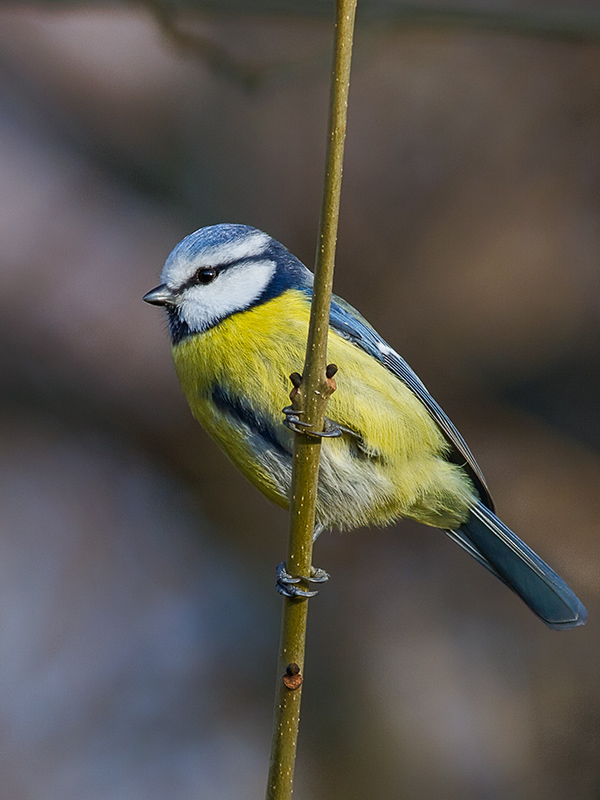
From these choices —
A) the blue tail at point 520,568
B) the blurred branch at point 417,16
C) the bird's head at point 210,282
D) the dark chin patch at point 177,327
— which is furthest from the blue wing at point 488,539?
the blurred branch at point 417,16

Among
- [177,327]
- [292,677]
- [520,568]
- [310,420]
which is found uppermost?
[177,327]

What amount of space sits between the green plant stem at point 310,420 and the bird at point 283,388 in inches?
16.8

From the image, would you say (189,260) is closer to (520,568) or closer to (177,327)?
(177,327)

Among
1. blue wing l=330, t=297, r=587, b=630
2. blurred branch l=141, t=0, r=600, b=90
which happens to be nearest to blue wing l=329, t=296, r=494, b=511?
blue wing l=330, t=297, r=587, b=630

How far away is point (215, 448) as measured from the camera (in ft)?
9.76

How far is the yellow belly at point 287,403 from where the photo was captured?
151cm

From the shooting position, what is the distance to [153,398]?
297 cm

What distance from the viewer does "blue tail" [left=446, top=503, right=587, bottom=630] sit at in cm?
181

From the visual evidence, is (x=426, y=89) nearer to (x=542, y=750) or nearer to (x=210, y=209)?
(x=210, y=209)

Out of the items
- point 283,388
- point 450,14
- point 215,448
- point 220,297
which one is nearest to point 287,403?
point 283,388

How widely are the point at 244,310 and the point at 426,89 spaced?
175cm

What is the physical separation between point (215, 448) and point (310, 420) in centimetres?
199

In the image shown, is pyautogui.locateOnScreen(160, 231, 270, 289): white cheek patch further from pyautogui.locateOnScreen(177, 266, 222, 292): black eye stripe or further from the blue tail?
the blue tail

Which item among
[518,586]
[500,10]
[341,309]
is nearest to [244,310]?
[341,309]
